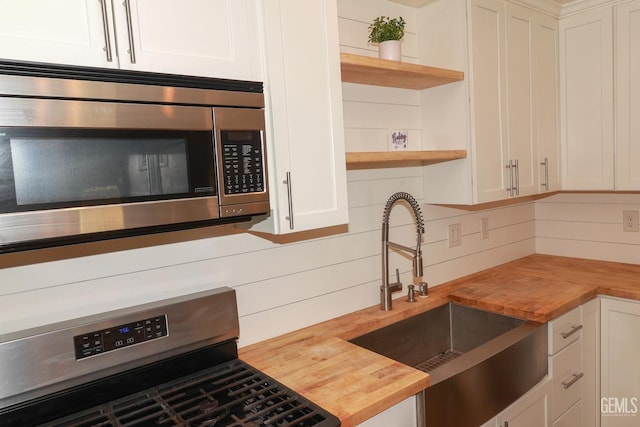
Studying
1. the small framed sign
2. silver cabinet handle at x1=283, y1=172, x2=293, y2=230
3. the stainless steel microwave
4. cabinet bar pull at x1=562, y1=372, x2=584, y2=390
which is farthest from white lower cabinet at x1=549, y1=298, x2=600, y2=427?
the stainless steel microwave

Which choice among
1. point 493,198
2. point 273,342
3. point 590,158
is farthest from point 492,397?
point 590,158

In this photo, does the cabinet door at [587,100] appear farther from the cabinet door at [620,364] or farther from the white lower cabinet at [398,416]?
the white lower cabinet at [398,416]

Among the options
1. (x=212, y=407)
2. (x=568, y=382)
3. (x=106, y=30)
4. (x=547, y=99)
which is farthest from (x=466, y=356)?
(x=547, y=99)

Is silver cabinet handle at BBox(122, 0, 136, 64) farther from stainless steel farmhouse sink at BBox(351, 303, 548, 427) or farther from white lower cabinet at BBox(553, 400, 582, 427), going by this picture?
white lower cabinet at BBox(553, 400, 582, 427)

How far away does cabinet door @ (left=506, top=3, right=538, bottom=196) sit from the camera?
2.24m

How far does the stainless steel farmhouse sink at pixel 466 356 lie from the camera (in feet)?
4.84

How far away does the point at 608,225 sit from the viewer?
8.84 ft

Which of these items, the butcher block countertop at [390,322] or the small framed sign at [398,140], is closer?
the butcher block countertop at [390,322]

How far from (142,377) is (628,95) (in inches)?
103

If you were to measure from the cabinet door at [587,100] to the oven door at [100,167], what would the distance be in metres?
2.22

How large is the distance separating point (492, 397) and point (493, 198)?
0.97m

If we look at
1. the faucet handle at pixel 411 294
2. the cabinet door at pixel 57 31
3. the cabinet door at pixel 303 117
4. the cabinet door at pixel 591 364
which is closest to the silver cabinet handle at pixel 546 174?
the cabinet door at pixel 591 364

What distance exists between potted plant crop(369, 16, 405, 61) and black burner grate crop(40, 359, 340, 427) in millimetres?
1342

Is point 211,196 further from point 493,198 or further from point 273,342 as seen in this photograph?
point 493,198
